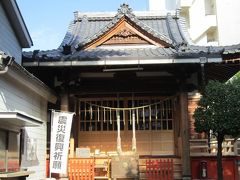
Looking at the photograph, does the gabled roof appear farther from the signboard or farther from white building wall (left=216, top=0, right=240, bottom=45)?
white building wall (left=216, top=0, right=240, bottom=45)

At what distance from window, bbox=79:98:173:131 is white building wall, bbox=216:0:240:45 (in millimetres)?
21319

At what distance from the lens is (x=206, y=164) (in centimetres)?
1310

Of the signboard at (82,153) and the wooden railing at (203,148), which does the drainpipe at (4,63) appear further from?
the wooden railing at (203,148)

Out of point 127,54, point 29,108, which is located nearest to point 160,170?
point 127,54

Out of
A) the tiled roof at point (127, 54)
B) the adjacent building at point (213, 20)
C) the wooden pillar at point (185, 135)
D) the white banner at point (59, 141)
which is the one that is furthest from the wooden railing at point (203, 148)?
the adjacent building at point (213, 20)

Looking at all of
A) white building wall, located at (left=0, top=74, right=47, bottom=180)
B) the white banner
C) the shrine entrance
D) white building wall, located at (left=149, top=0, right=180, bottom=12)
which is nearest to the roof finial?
the shrine entrance

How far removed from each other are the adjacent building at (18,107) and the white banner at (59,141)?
516 millimetres

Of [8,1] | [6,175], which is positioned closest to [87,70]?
[8,1]

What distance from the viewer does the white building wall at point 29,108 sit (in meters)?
9.45

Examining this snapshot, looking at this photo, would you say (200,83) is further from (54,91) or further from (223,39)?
(223,39)

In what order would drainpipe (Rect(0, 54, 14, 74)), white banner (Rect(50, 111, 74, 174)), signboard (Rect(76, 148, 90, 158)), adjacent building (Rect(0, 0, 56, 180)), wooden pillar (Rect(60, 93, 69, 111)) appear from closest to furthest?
drainpipe (Rect(0, 54, 14, 74)) → adjacent building (Rect(0, 0, 56, 180)) → white banner (Rect(50, 111, 74, 174)) → signboard (Rect(76, 148, 90, 158)) → wooden pillar (Rect(60, 93, 69, 111))

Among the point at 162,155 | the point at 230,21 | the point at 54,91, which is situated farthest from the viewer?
the point at 230,21

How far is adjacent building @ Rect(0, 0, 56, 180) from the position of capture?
8.48 meters

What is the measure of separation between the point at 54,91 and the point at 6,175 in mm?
6053
